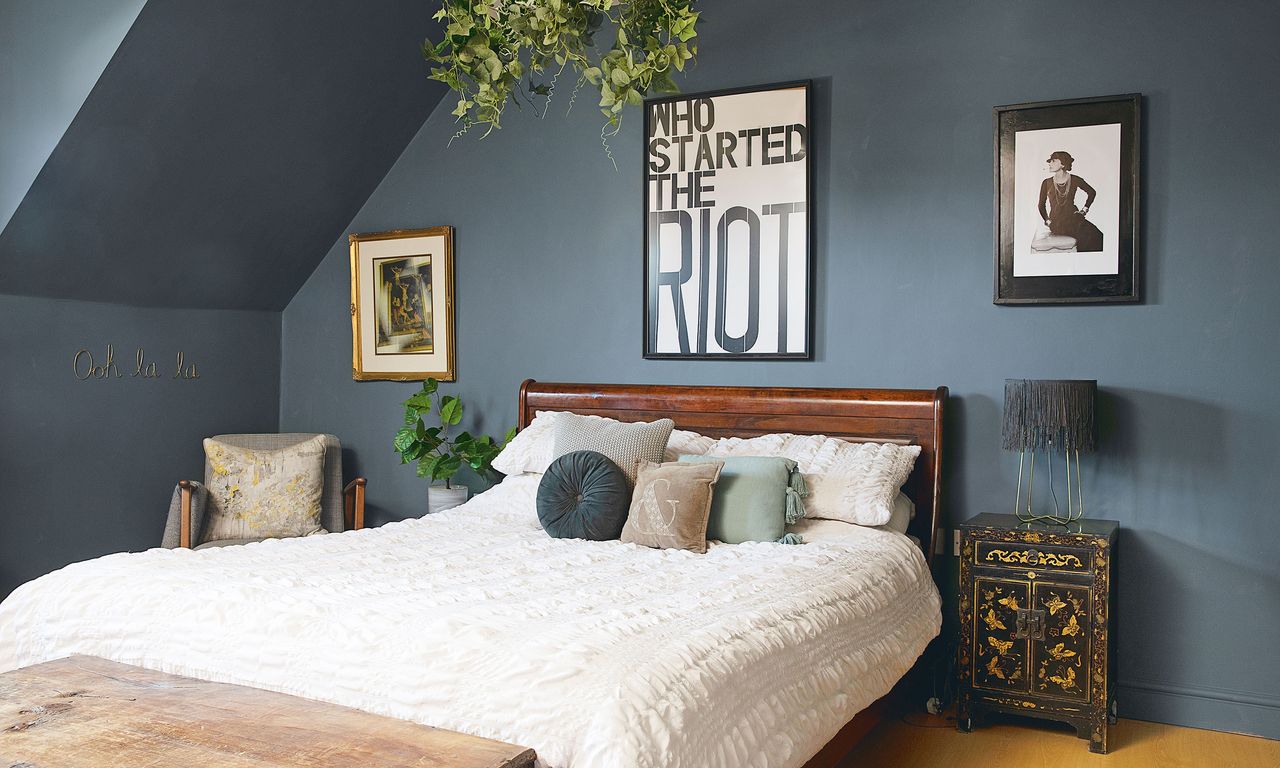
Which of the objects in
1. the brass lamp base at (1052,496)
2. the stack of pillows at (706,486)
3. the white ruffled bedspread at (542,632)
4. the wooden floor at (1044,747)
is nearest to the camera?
the white ruffled bedspread at (542,632)

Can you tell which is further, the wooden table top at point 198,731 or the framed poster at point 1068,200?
the framed poster at point 1068,200

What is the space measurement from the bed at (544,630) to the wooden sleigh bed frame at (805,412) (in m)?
0.42

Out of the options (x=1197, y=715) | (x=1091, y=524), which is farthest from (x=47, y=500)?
(x=1197, y=715)

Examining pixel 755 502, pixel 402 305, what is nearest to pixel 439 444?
pixel 402 305

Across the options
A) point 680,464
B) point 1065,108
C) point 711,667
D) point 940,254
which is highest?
point 1065,108

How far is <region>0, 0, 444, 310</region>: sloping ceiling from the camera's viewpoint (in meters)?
3.84

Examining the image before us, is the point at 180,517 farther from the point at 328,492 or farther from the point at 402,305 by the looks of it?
the point at 402,305

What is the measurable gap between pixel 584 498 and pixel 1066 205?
1.96 meters

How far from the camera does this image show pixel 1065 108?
3.68 m

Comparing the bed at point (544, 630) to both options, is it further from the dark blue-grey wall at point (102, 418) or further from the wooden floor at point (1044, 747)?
the dark blue-grey wall at point (102, 418)

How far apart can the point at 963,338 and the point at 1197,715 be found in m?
1.49

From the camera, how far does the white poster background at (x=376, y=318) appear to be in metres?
4.95

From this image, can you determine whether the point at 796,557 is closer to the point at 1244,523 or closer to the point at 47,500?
the point at 1244,523

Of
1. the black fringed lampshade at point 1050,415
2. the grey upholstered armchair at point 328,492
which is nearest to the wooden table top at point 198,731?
the black fringed lampshade at point 1050,415
